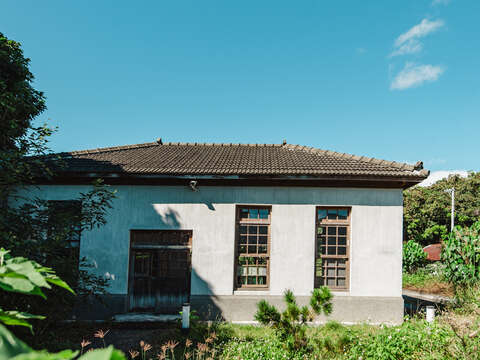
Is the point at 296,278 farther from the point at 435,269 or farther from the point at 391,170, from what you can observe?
the point at 435,269

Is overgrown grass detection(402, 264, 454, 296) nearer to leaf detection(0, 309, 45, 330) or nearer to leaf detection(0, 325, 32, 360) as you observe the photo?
leaf detection(0, 309, 45, 330)

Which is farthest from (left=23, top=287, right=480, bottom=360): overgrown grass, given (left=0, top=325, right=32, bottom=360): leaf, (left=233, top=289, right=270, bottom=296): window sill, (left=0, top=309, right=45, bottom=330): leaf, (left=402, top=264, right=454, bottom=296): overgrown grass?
(left=402, top=264, right=454, bottom=296): overgrown grass

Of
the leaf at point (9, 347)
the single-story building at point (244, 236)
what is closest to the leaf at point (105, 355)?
the leaf at point (9, 347)

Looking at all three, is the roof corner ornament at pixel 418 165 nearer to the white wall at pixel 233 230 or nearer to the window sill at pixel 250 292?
the white wall at pixel 233 230

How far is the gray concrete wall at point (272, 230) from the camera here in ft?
26.9

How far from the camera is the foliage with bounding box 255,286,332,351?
4879 millimetres

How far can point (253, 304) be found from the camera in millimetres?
8062

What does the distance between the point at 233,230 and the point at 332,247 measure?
298 cm

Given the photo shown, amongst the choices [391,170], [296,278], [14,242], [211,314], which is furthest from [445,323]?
[14,242]

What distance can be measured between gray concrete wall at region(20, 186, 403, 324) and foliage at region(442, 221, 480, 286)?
15.0 ft

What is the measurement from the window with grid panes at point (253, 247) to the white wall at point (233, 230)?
0.86ft

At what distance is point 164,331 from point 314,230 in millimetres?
4817

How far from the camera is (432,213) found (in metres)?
25.8

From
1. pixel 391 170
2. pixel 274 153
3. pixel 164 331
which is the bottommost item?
pixel 164 331
